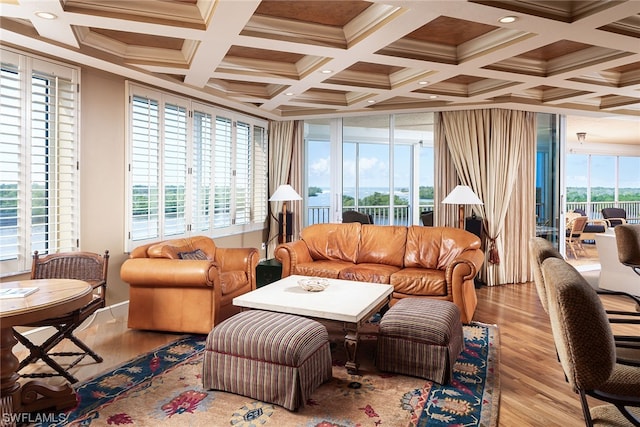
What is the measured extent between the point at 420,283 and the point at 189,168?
10.1 feet

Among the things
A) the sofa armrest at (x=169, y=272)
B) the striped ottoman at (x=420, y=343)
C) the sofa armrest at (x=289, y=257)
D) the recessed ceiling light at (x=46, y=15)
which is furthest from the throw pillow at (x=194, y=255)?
the recessed ceiling light at (x=46, y=15)

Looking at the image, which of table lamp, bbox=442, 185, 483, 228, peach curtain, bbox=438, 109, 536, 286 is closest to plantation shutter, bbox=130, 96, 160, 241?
table lamp, bbox=442, 185, 483, 228

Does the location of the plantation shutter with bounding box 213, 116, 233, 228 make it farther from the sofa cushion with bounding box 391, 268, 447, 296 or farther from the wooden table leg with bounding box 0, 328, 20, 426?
the wooden table leg with bounding box 0, 328, 20, 426

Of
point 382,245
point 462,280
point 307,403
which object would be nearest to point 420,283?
point 462,280

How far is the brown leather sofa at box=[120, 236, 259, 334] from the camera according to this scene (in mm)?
3826

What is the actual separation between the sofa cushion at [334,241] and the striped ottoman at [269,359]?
2.45 meters

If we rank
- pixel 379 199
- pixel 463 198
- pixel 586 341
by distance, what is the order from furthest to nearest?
pixel 379 199 → pixel 463 198 → pixel 586 341

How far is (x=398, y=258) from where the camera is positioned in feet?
16.7

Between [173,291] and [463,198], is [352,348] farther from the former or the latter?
[463,198]

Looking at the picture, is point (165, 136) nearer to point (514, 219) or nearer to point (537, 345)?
point (537, 345)

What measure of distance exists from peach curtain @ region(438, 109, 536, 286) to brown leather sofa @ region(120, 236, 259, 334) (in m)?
3.87

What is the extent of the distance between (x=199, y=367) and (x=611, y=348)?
262 centimetres

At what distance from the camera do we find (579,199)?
1175 centimetres

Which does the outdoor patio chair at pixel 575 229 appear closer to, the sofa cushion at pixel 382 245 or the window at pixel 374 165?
the window at pixel 374 165
